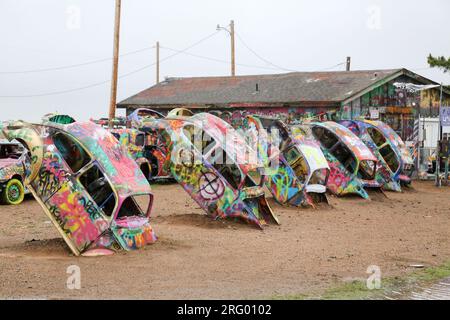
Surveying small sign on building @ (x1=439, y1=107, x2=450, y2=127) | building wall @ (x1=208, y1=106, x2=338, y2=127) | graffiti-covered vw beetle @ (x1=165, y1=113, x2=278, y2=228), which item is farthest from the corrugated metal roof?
graffiti-covered vw beetle @ (x1=165, y1=113, x2=278, y2=228)

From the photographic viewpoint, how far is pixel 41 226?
15.3 m

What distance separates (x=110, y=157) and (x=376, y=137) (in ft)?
51.7

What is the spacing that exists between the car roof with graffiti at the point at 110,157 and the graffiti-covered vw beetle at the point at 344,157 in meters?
10.4

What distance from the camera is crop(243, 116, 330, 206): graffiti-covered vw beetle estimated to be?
738 inches

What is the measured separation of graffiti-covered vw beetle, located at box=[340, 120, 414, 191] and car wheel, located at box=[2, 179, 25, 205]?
36.3 ft

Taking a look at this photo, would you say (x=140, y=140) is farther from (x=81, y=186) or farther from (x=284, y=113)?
(x=81, y=186)

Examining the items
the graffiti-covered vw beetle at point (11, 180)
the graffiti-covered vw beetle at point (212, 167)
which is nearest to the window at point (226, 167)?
the graffiti-covered vw beetle at point (212, 167)

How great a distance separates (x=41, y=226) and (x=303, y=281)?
23.2 ft

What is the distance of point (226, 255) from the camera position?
1198 cm

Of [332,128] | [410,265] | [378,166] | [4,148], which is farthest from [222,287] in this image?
[378,166]

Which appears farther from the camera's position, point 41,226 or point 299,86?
point 299,86

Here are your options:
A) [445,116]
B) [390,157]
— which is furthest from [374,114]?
[390,157]
